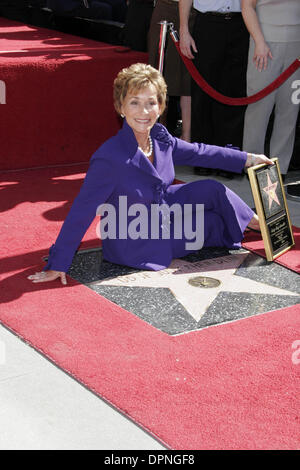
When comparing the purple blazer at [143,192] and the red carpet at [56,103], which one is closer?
the purple blazer at [143,192]

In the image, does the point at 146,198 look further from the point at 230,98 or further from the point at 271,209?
the point at 230,98

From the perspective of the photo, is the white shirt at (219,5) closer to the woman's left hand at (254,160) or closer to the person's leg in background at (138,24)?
the person's leg in background at (138,24)

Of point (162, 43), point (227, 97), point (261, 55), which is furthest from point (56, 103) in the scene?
point (261, 55)

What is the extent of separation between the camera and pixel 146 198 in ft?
13.9

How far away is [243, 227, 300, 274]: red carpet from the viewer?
4352 mm

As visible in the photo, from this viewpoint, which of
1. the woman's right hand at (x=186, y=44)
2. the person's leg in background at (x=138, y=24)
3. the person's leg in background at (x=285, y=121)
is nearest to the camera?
the person's leg in background at (x=285, y=121)

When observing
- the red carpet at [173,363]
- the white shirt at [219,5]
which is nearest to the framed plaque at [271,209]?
the red carpet at [173,363]

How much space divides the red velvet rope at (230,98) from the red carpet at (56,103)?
82 cm

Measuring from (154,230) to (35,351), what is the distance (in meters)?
1.18

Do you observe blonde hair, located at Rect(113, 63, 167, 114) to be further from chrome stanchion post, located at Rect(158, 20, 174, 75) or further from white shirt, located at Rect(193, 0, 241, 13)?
white shirt, located at Rect(193, 0, 241, 13)

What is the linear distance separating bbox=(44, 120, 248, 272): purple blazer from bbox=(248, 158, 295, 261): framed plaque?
0.16 metres

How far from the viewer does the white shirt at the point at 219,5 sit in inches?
229

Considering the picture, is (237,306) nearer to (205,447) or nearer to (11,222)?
(205,447)

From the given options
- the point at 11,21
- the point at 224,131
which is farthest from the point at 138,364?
the point at 11,21
